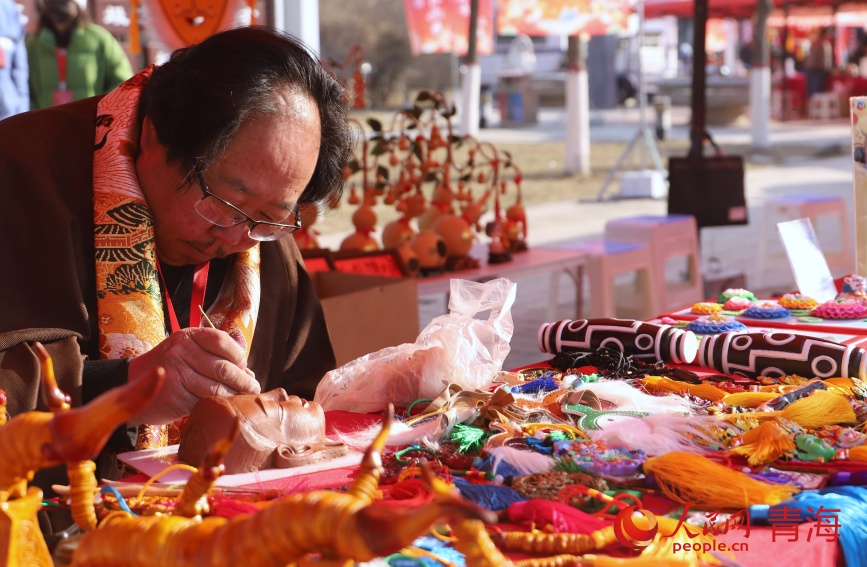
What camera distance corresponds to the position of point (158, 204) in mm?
1795

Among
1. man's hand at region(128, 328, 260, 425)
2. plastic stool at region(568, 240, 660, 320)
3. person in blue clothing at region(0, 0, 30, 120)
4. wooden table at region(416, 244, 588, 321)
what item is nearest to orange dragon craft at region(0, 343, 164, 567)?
man's hand at region(128, 328, 260, 425)

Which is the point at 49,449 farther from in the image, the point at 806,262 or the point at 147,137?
the point at 806,262

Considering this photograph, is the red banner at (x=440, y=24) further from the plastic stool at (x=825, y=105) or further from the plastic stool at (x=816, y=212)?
the plastic stool at (x=825, y=105)

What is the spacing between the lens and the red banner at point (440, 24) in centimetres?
1327

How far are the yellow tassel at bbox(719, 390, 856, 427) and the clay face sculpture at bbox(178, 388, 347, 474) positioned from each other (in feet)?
1.98

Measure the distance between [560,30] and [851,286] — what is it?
8.44m

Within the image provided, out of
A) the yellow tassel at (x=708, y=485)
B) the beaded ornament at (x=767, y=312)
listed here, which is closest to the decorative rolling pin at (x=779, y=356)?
the beaded ornament at (x=767, y=312)

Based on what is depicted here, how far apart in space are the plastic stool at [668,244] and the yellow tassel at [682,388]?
3.05m

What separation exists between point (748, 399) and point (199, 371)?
854mm

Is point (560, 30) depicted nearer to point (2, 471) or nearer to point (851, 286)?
point (851, 286)

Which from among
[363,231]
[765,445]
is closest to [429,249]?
[363,231]

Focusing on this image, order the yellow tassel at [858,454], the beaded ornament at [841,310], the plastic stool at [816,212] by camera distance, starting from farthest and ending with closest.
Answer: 1. the plastic stool at [816,212]
2. the beaded ornament at [841,310]
3. the yellow tassel at [858,454]

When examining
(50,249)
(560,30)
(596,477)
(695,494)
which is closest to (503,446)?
(596,477)

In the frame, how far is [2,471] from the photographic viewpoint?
885mm
